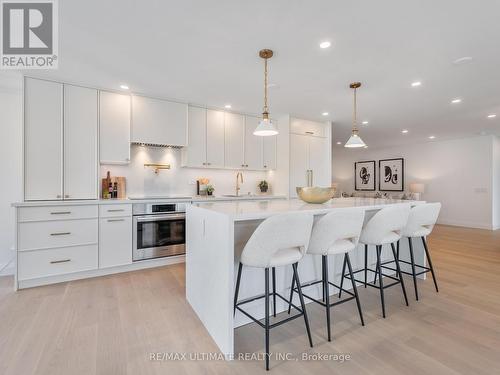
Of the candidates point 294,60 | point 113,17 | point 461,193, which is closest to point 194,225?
point 113,17

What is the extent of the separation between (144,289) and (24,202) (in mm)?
1673

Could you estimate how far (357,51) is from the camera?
2422 millimetres

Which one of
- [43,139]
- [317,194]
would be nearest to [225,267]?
[317,194]

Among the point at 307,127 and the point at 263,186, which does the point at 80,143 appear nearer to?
the point at 263,186

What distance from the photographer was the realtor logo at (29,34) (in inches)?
77.1

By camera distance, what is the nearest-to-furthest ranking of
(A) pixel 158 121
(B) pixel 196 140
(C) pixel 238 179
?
(A) pixel 158 121, (B) pixel 196 140, (C) pixel 238 179

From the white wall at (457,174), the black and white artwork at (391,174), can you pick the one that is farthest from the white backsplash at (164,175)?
the white wall at (457,174)

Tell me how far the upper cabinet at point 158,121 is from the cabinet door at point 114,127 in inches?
4.5

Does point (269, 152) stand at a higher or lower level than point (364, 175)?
higher

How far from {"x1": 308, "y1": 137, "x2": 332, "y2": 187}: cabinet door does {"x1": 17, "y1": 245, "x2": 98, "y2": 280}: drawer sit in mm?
3898

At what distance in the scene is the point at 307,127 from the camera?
16.3 ft

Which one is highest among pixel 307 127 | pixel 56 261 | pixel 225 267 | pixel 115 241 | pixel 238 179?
pixel 307 127

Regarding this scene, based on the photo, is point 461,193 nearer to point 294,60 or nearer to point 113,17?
point 294,60

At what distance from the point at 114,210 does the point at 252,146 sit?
2.48 metres
